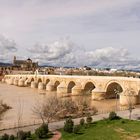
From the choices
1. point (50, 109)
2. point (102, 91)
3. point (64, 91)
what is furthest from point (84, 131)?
point (64, 91)

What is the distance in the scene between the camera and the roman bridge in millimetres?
46044

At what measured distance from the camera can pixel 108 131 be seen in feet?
80.7

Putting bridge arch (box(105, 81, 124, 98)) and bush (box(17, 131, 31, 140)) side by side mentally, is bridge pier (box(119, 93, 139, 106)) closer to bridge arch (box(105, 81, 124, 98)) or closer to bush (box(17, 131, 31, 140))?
bridge arch (box(105, 81, 124, 98))

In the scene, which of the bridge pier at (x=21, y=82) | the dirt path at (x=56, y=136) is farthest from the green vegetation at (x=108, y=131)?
the bridge pier at (x=21, y=82)

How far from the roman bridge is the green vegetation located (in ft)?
56.2

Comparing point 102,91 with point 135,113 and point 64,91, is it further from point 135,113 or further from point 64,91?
point 135,113

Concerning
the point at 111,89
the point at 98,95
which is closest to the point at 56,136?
the point at 98,95

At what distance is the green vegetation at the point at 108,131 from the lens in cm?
2280

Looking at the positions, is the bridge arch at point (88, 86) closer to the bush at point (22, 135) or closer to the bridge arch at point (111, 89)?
the bridge arch at point (111, 89)

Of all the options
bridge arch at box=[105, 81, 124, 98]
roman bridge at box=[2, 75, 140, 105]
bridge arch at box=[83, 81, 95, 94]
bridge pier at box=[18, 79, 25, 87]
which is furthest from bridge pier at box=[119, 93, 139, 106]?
bridge pier at box=[18, 79, 25, 87]

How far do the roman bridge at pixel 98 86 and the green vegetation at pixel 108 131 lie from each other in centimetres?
1712

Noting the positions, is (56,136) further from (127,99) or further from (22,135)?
(127,99)

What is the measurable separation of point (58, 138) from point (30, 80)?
7741 centimetres

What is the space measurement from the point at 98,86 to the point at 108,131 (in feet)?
108
